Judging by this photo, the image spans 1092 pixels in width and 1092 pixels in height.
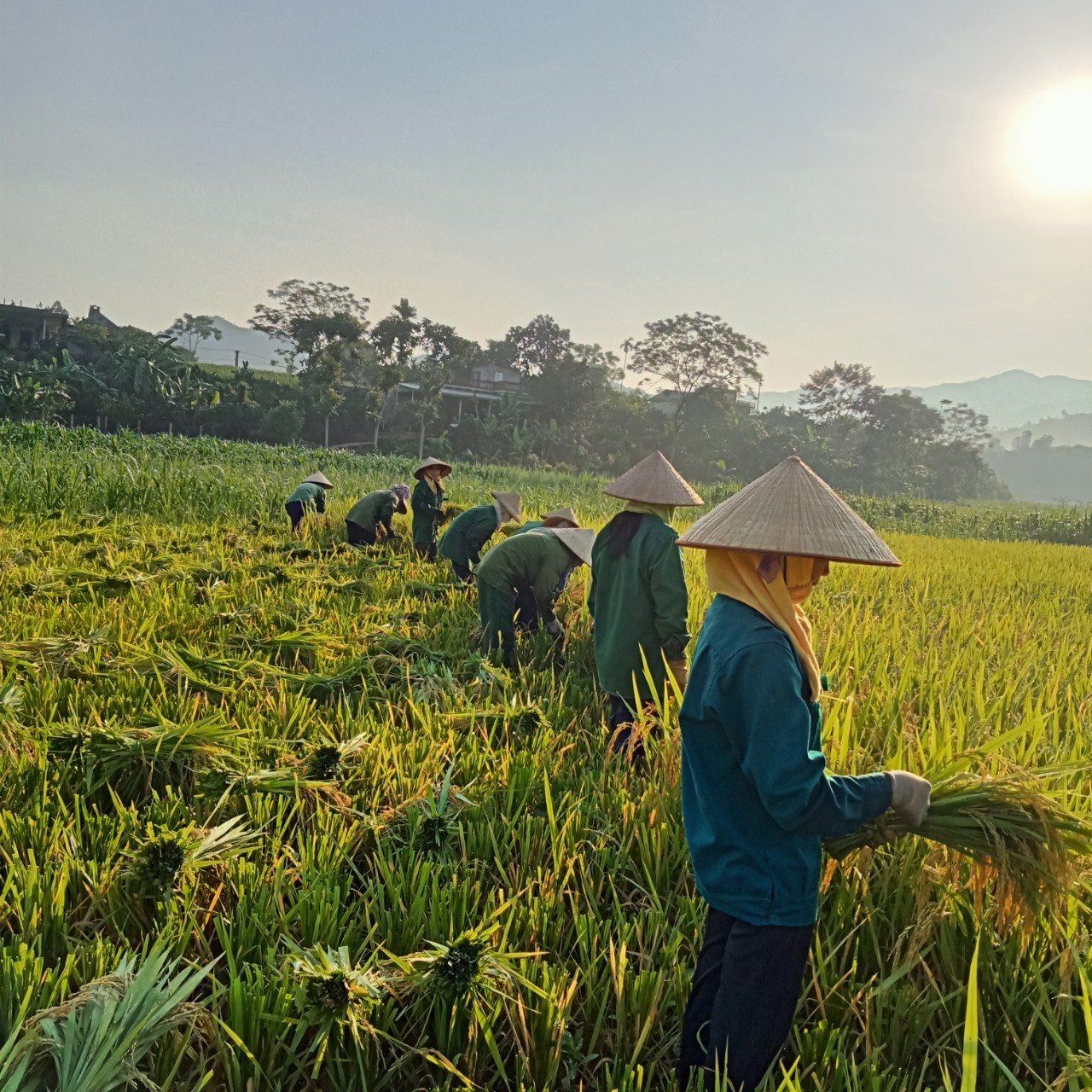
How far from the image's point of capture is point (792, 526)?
1.30 m

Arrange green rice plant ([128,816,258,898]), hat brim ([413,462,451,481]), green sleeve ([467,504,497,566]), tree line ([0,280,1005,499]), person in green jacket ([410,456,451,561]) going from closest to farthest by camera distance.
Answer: green rice plant ([128,816,258,898]), green sleeve ([467,504,497,566]), hat brim ([413,462,451,481]), person in green jacket ([410,456,451,561]), tree line ([0,280,1005,499])

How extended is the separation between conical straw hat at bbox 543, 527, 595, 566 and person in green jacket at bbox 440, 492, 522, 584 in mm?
1689

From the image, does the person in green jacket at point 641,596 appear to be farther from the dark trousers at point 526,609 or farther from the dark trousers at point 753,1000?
the dark trousers at point 753,1000

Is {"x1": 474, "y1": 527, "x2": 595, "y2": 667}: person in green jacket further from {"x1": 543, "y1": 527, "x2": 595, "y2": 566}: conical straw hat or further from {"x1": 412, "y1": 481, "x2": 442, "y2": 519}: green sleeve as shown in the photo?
{"x1": 412, "y1": 481, "x2": 442, "y2": 519}: green sleeve

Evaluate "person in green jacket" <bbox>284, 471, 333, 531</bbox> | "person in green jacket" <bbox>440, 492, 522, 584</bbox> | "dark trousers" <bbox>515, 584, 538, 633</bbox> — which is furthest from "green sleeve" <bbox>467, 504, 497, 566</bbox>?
"person in green jacket" <bbox>284, 471, 333, 531</bbox>

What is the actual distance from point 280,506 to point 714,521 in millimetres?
9277

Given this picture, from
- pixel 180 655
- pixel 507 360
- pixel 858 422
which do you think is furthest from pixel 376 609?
pixel 858 422

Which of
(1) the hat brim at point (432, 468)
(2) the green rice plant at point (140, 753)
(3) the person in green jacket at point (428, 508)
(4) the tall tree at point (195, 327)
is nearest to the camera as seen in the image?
(2) the green rice plant at point (140, 753)

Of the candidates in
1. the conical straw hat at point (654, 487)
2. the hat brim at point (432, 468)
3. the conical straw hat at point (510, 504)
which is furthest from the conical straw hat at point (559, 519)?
the hat brim at point (432, 468)

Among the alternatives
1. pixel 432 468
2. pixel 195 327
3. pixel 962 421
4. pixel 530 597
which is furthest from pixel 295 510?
pixel 962 421

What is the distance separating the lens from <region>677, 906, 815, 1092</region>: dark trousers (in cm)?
128

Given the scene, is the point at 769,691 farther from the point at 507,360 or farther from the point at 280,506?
the point at 507,360

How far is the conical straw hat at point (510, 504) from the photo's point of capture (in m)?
5.96

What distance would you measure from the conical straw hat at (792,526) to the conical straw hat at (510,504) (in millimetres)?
4540
